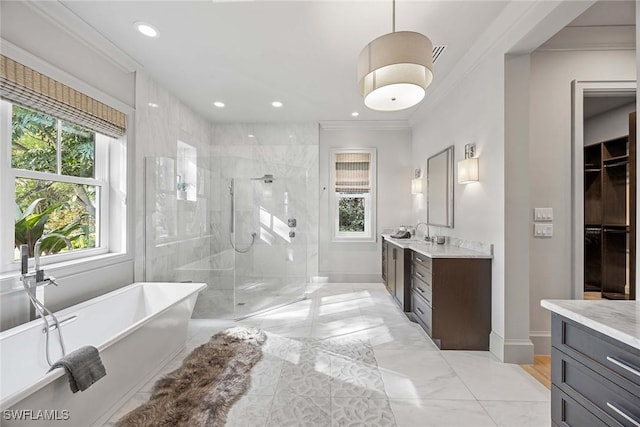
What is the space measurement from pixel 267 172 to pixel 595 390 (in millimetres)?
4174

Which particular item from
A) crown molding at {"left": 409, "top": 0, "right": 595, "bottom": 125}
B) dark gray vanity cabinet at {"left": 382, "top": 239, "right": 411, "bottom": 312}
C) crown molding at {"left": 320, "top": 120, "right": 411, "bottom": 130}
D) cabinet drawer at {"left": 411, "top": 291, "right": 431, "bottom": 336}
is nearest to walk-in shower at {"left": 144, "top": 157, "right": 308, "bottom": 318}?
crown molding at {"left": 320, "top": 120, "right": 411, "bottom": 130}

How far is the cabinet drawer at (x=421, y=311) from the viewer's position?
2.78 metres

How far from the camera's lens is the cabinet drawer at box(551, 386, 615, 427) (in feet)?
3.61

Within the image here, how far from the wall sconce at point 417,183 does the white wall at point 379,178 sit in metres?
0.32

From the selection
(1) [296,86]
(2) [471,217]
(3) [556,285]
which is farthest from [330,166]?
(3) [556,285]

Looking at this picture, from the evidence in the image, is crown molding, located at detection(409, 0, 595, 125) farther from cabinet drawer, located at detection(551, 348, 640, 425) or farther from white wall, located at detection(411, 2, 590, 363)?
cabinet drawer, located at detection(551, 348, 640, 425)

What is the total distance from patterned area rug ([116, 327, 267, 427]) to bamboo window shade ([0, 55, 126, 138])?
2.21 m

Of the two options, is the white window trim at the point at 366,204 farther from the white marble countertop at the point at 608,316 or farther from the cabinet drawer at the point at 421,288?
the white marble countertop at the point at 608,316

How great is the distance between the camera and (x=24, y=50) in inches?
77.4

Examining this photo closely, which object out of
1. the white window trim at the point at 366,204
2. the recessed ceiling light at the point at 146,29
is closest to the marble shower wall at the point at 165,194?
the recessed ceiling light at the point at 146,29

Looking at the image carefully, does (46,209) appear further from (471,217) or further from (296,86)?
(471,217)

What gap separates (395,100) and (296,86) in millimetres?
1935

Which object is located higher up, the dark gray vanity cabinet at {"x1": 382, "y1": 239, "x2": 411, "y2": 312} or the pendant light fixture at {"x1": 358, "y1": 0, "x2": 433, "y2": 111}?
the pendant light fixture at {"x1": 358, "y1": 0, "x2": 433, "y2": 111}

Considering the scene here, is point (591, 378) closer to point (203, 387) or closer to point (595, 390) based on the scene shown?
point (595, 390)
